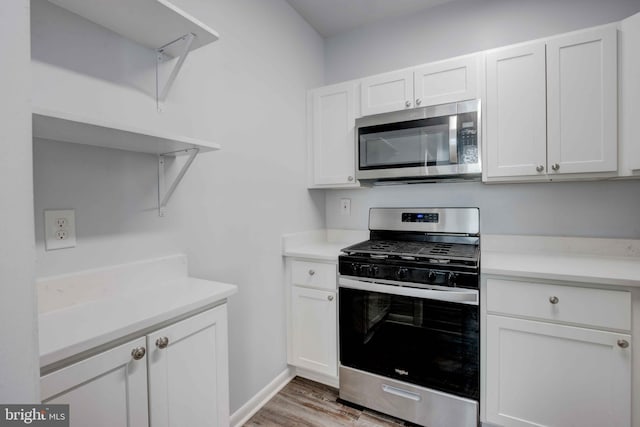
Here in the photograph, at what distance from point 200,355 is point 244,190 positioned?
95 centimetres

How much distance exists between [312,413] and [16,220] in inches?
71.9

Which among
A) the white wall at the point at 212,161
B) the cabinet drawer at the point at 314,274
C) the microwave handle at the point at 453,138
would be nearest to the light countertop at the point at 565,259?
the microwave handle at the point at 453,138

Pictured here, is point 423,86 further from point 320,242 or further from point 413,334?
point 413,334

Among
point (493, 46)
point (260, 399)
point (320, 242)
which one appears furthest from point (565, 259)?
point (260, 399)

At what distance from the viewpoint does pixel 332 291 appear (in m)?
1.92

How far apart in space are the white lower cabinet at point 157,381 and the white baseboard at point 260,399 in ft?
1.87

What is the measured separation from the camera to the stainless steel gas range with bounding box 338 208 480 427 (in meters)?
1.54

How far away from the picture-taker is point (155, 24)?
1092 millimetres

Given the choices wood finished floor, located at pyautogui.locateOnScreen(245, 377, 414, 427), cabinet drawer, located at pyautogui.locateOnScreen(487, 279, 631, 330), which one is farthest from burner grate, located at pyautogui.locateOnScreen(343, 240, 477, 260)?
wood finished floor, located at pyautogui.locateOnScreen(245, 377, 414, 427)

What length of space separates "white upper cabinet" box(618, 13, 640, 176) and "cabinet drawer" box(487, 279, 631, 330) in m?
0.69

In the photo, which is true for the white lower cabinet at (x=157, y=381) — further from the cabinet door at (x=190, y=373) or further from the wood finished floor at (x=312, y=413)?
the wood finished floor at (x=312, y=413)

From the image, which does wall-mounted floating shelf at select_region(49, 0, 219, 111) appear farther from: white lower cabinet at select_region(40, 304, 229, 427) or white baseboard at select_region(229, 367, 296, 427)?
white baseboard at select_region(229, 367, 296, 427)

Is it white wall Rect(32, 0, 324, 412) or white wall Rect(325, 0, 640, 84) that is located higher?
white wall Rect(325, 0, 640, 84)

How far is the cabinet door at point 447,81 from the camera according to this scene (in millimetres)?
1831
